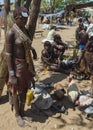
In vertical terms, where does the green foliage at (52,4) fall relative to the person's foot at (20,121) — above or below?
below

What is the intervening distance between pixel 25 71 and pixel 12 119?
103cm

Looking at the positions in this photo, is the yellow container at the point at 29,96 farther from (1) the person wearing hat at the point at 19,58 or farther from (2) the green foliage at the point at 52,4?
(2) the green foliage at the point at 52,4

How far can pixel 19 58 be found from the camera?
15.7ft

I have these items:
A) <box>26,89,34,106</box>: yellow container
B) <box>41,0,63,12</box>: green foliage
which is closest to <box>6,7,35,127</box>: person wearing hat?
<box>26,89,34,106</box>: yellow container

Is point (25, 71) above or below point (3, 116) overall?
above

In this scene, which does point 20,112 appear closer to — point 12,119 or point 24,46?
point 12,119

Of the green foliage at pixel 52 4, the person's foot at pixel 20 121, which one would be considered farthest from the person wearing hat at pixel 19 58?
the green foliage at pixel 52 4

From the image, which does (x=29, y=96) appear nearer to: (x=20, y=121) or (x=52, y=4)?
(x=20, y=121)

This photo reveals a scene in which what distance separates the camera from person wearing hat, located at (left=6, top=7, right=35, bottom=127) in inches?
181

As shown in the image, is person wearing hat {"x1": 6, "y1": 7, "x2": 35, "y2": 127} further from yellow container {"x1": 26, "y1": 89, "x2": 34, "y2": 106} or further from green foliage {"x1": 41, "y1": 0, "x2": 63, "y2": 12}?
green foliage {"x1": 41, "y1": 0, "x2": 63, "y2": 12}

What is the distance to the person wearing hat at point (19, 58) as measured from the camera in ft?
15.1

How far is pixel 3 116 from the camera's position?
5.48m

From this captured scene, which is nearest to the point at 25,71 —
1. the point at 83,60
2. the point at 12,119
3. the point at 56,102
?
the point at 12,119

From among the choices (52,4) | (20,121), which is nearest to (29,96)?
(20,121)
